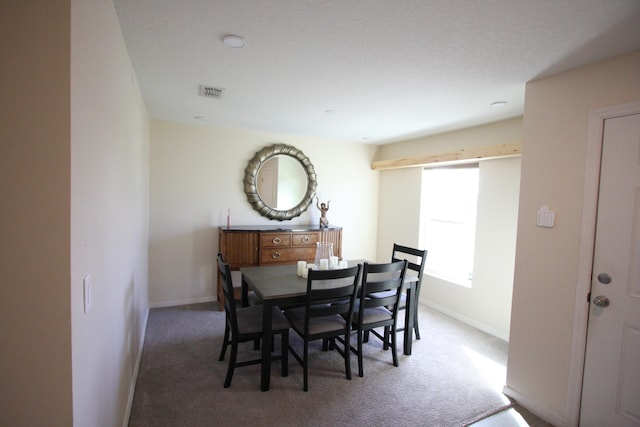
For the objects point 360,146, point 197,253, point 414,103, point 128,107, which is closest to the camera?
point 128,107

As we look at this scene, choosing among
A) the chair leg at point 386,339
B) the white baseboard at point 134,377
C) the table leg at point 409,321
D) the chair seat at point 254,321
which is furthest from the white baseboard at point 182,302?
the table leg at point 409,321

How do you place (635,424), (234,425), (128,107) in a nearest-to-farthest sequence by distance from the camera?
(635,424), (234,425), (128,107)

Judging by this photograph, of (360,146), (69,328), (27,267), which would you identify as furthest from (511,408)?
(360,146)

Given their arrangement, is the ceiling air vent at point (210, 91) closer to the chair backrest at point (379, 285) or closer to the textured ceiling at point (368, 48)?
the textured ceiling at point (368, 48)

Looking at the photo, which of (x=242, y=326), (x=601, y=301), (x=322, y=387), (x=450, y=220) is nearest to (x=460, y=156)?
(x=450, y=220)

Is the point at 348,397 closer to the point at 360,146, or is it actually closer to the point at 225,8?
the point at 225,8

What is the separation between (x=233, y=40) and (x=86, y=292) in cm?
147

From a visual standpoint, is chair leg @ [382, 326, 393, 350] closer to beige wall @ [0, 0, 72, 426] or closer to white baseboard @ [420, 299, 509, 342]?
white baseboard @ [420, 299, 509, 342]

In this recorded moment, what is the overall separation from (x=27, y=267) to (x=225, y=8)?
133 centimetres

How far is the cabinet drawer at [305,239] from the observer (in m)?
4.14

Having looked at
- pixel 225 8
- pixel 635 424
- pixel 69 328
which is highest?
pixel 225 8

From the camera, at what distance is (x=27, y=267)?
0.89m

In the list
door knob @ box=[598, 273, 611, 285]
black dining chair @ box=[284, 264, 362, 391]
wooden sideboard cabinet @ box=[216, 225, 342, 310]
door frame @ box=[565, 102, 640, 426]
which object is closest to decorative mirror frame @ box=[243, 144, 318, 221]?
wooden sideboard cabinet @ box=[216, 225, 342, 310]

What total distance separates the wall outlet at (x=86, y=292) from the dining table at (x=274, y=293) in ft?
4.16
